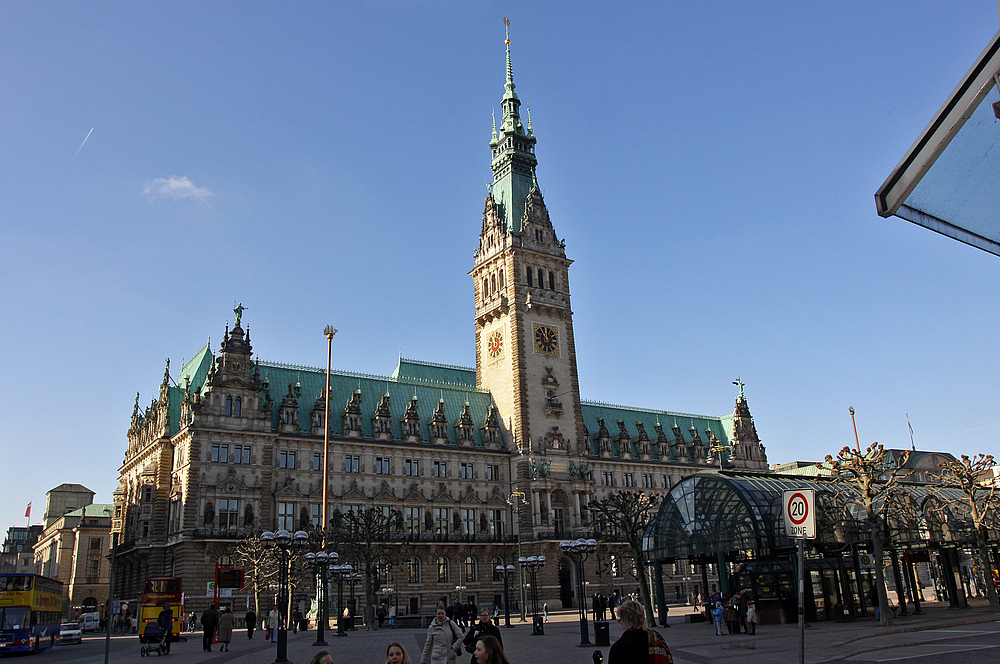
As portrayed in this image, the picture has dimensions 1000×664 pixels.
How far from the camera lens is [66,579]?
125000mm

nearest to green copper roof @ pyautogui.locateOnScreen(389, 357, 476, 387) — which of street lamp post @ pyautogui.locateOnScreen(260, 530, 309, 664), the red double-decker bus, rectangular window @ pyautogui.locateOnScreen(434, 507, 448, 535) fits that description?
rectangular window @ pyautogui.locateOnScreen(434, 507, 448, 535)

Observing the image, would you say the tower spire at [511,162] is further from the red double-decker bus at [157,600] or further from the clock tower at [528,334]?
the red double-decker bus at [157,600]

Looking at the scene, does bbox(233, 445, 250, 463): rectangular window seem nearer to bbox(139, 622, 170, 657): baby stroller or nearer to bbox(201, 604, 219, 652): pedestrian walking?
bbox(201, 604, 219, 652): pedestrian walking

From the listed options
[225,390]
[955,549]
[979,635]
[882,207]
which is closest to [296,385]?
[225,390]

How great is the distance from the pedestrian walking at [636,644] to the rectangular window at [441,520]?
77.0 meters

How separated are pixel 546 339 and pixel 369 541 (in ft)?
141

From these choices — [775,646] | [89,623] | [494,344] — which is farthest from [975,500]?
[89,623]

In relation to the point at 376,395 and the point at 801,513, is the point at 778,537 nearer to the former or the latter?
the point at 801,513

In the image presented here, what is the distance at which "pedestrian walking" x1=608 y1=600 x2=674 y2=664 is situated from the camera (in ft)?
32.2

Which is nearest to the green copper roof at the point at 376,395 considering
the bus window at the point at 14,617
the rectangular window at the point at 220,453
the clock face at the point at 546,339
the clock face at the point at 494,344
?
the clock face at the point at 494,344

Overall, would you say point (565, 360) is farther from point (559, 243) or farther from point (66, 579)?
point (66, 579)

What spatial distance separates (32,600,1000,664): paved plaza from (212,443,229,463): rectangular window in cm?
3395

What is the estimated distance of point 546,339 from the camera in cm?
9744

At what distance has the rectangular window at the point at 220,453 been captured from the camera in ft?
246
